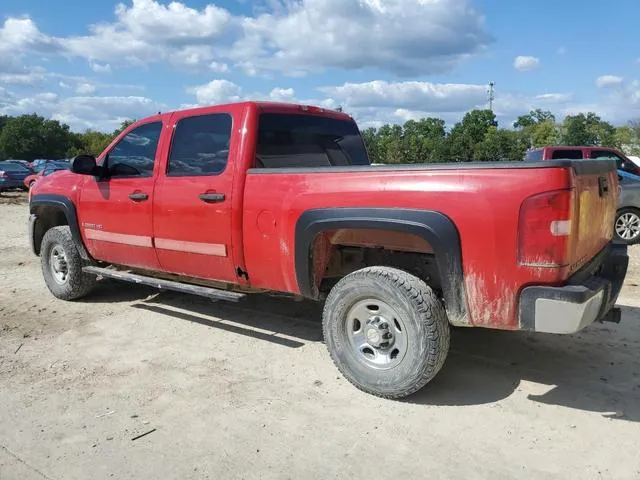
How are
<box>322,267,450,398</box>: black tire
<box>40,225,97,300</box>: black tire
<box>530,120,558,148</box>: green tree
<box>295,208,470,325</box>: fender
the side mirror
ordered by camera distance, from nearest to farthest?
<box>295,208,470,325</box>: fender < <box>322,267,450,398</box>: black tire < the side mirror < <box>40,225,97,300</box>: black tire < <box>530,120,558,148</box>: green tree

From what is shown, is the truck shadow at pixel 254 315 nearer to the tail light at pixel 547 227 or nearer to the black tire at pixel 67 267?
the black tire at pixel 67 267

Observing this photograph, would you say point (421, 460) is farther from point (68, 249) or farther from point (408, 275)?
point (68, 249)

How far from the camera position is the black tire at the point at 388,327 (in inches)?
142

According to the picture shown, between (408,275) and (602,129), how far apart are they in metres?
77.5

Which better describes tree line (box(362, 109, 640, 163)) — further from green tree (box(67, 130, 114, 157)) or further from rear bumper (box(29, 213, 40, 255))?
green tree (box(67, 130, 114, 157))

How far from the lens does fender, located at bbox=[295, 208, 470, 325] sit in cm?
343

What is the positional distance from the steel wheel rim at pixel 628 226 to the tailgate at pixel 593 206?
669 cm

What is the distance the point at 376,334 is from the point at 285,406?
0.76 meters

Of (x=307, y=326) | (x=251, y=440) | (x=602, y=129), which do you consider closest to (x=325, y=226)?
(x=251, y=440)

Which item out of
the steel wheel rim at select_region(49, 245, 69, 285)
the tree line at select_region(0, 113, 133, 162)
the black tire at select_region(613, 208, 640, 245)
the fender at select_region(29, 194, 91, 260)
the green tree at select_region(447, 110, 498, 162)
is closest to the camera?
the fender at select_region(29, 194, 91, 260)

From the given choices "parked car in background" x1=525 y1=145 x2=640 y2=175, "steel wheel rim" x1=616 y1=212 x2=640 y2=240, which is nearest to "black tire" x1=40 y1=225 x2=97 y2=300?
"parked car in background" x1=525 y1=145 x2=640 y2=175

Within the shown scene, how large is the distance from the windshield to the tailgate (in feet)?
7.61

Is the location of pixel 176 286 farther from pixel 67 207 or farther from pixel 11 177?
pixel 11 177

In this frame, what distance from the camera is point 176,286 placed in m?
5.07
